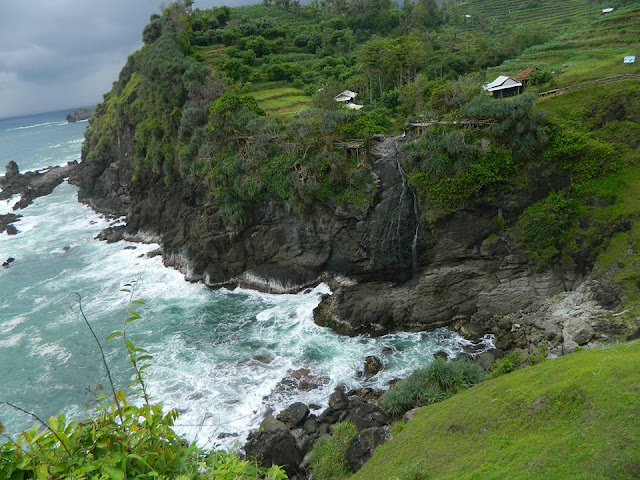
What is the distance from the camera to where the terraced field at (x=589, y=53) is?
95.9 ft

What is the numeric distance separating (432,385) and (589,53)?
34073 millimetres

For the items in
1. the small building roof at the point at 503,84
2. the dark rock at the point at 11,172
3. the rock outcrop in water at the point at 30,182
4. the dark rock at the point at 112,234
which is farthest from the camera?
the dark rock at the point at 11,172

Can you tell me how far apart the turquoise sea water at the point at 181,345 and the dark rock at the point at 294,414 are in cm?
91

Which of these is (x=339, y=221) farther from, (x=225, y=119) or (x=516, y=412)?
(x=516, y=412)

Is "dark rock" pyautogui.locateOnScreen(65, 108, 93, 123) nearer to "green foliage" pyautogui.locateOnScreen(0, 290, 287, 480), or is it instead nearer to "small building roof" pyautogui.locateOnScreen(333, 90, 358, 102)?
"small building roof" pyautogui.locateOnScreen(333, 90, 358, 102)

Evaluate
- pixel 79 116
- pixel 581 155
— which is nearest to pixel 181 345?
pixel 581 155

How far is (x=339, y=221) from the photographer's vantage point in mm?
28422

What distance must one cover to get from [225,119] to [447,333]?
903 inches

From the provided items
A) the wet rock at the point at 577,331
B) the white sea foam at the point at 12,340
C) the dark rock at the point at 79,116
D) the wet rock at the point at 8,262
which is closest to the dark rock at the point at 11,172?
the wet rock at the point at 8,262

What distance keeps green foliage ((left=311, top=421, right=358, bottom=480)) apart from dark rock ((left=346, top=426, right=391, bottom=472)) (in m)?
0.25

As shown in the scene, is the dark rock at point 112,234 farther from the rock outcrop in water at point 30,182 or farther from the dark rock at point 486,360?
the dark rock at point 486,360

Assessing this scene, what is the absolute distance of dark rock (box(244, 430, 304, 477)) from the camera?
16297mm

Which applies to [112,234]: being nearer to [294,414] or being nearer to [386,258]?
[386,258]

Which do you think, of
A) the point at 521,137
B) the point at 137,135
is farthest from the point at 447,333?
the point at 137,135
